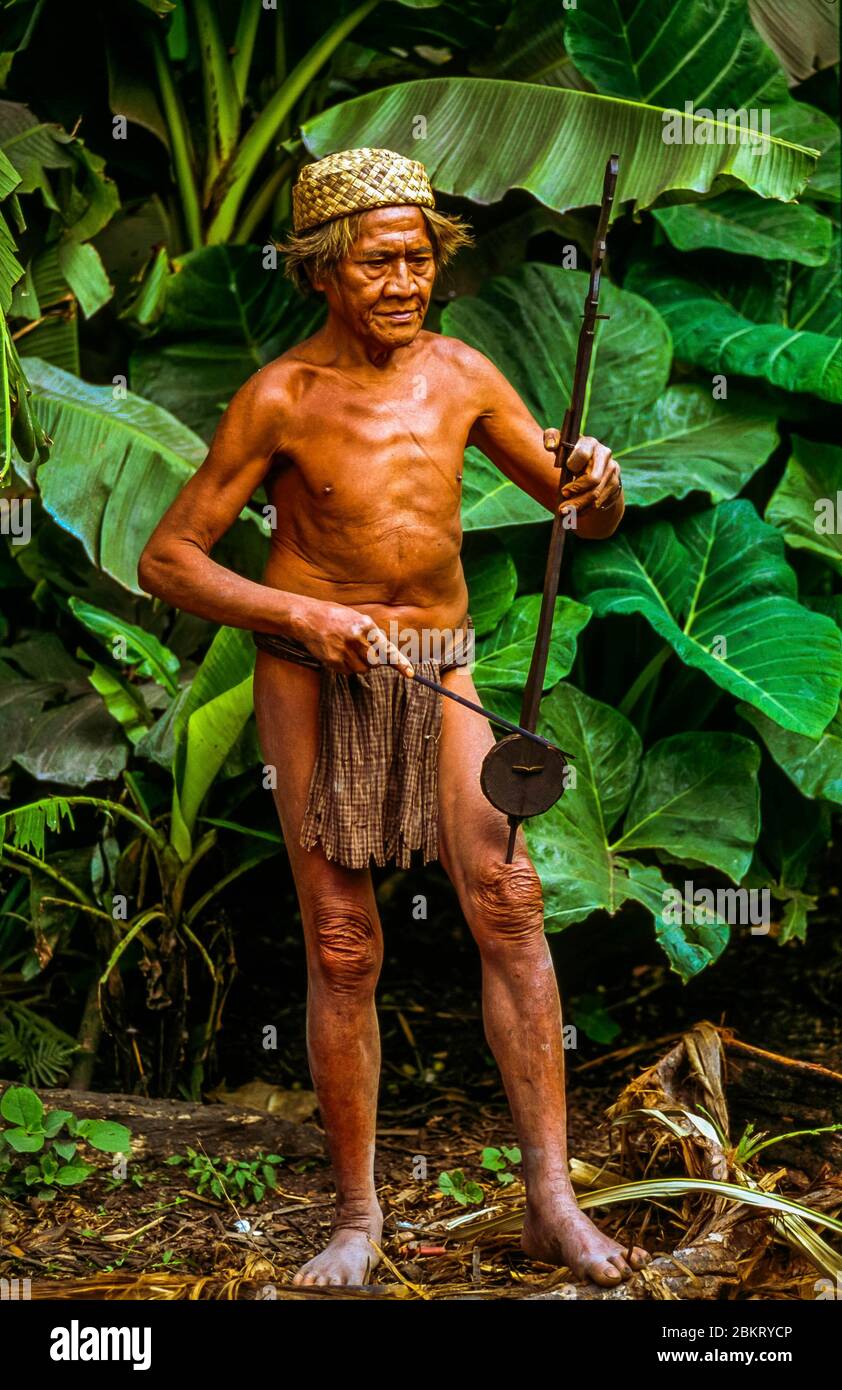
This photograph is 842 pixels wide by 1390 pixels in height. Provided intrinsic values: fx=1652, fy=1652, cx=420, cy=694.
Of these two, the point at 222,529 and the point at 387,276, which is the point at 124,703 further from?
the point at 387,276

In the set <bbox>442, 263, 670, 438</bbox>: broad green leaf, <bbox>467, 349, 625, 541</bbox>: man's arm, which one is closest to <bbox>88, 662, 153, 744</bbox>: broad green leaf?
<bbox>442, 263, 670, 438</bbox>: broad green leaf

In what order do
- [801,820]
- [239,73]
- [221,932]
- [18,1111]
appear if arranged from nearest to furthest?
[18,1111], [221,932], [801,820], [239,73]

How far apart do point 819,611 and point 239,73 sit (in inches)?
111

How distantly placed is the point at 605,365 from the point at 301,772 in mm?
2607

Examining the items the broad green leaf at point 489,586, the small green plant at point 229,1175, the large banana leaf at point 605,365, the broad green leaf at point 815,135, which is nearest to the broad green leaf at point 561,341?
the large banana leaf at point 605,365

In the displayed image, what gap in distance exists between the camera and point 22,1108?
4238 mm

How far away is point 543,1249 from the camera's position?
11.0ft

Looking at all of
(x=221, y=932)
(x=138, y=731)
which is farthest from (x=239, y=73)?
(x=221, y=932)

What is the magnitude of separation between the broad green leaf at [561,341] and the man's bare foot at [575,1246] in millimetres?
3010

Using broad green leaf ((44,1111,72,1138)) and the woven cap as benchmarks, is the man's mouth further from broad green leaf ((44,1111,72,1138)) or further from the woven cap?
broad green leaf ((44,1111,72,1138))

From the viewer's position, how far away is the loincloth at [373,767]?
11.5ft

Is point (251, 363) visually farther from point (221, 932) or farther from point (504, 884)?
point (504, 884)

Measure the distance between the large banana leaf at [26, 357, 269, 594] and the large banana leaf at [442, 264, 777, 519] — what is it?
1.10 meters

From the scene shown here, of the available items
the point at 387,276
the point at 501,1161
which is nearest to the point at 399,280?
the point at 387,276
